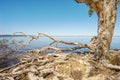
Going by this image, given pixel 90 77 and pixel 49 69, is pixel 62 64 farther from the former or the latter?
pixel 90 77

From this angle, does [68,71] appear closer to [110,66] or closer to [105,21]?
[110,66]

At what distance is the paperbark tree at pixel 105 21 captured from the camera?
7.67 metres

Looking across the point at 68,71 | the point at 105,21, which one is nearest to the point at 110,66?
the point at 68,71

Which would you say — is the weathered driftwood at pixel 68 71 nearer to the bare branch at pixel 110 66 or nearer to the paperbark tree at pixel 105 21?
the bare branch at pixel 110 66

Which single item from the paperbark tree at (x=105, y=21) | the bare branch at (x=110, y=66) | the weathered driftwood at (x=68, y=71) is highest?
the paperbark tree at (x=105, y=21)

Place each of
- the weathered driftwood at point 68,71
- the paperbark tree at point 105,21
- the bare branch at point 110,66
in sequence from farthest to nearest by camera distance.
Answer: the paperbark tree at point 105,21, the bare branch at point 110,66, the weathered driftwood at point 68,71

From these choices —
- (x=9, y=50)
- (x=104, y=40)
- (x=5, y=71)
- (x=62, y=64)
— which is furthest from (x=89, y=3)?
(x=9, y=50)

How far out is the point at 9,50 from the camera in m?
15.3

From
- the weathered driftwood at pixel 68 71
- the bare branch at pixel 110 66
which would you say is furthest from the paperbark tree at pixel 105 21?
the weathered driftwood at pixel 68 71

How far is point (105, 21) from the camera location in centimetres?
772

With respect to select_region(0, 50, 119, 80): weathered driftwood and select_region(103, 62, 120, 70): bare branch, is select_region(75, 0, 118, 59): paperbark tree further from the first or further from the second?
select_region(0, 50, 119, 80): weathered driftwood

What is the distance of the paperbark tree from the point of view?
7.67 m

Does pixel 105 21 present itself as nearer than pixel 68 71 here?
No

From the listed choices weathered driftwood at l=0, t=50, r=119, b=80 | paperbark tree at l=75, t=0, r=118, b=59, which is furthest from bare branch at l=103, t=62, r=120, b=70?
paperbark tree at l=75, t=0, r=118, b=59
